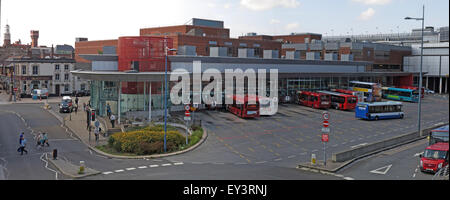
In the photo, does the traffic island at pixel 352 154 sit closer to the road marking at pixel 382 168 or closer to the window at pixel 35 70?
the road marking at pixel 382 168

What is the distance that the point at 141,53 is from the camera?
166 feet

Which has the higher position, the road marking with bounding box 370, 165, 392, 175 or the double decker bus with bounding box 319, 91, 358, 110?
the double decker bus with bounding box 319, 91, 358, 110

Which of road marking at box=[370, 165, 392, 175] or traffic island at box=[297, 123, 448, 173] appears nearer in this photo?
road marking at box=[370, 165, 392, 175]

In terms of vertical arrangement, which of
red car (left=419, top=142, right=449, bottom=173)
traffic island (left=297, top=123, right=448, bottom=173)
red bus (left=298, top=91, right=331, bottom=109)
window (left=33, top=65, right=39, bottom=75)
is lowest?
traffic island (left=297, top=123, right=448, bottom=173)

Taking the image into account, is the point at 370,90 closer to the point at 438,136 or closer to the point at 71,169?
the point at 438,136

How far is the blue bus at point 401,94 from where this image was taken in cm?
7475

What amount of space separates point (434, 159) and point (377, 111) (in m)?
27.5

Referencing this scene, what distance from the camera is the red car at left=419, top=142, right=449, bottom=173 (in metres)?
26.0

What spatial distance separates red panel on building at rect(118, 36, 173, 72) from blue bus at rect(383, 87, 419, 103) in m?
45.7

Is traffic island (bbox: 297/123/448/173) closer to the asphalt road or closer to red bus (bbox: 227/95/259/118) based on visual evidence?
the asphalt road

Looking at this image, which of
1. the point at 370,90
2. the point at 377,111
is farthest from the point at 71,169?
the point at 370,90

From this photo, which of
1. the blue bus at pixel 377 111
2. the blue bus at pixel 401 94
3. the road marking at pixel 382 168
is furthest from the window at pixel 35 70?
the road marking at pixel 382 168

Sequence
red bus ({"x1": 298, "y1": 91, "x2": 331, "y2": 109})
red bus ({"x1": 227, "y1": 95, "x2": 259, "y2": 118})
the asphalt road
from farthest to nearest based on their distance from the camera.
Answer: red bus ({"x1": 298, "y1": 91, "x2": 331, "y2": 109}) → red bus ({"x1": 227, "y1": 95, "x2": 259, "y2": 118}) → the asphalt road

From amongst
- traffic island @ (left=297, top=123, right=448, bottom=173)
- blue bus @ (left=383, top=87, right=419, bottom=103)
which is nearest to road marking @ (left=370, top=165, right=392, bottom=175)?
traffic island @ (left=297, top=123, right=448, bottom=173)
